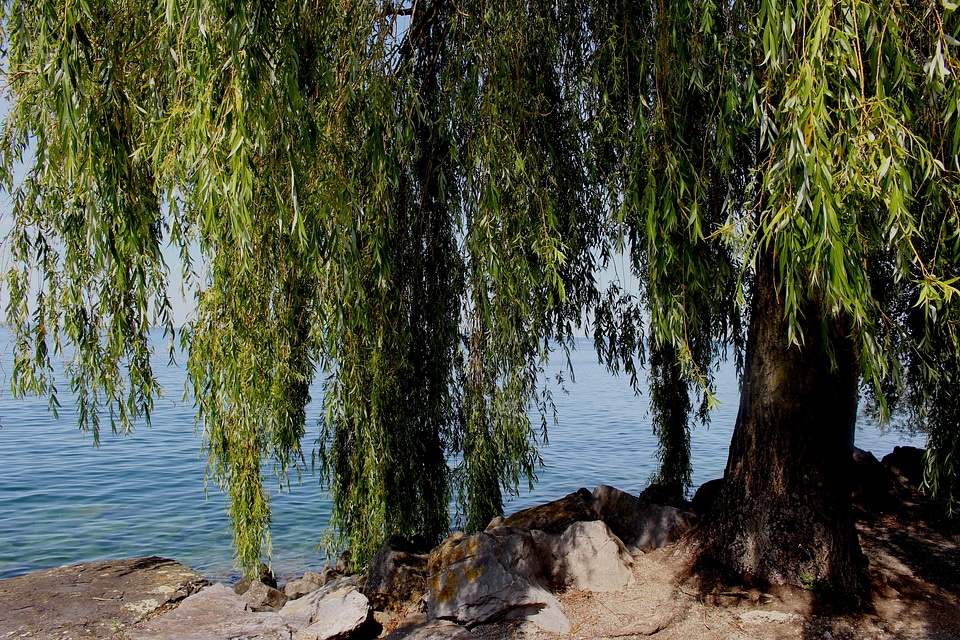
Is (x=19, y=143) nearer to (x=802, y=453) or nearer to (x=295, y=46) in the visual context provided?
(x=295, y=46)

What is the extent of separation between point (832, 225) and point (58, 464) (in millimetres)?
11824

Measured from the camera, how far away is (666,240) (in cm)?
316

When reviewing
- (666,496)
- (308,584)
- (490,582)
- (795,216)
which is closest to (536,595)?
(490,582)

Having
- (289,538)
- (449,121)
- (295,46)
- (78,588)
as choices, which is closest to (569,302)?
(449,121)

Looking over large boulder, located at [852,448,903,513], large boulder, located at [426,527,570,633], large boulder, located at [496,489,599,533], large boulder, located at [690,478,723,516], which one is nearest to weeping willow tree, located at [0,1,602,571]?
large boulder, located at [426,527,570,633]

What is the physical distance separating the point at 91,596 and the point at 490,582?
2.70 m

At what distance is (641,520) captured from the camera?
4832 millimetres

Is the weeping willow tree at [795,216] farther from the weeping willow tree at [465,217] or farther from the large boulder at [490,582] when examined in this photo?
the large boulder at [490,582]

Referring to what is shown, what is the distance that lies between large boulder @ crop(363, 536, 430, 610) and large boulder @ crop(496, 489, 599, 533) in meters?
0.72

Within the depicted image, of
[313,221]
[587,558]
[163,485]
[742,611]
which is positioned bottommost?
[163,485]

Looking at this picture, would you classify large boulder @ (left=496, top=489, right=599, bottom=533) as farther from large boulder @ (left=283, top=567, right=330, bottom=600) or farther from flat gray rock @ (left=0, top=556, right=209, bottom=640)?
flat gray rock @ (left=0, top=556, right=209, bottom=640)

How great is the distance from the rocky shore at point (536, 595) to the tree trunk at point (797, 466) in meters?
0.16

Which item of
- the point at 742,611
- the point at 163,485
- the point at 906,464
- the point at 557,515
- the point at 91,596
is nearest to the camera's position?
the point at 742,611

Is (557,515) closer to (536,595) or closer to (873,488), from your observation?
(536,595)
